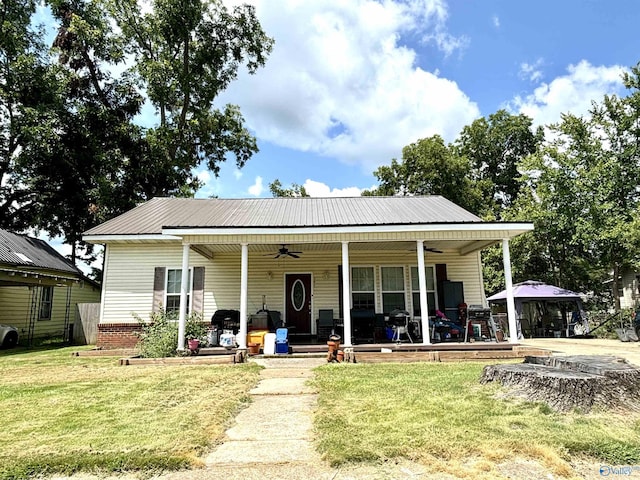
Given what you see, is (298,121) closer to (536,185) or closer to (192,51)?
(192,51)

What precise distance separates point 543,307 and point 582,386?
636 inches

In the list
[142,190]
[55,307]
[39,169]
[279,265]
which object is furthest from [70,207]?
[279,265]

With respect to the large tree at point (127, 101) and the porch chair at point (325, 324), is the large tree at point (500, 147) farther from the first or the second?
the porch chair at point (325, 324)

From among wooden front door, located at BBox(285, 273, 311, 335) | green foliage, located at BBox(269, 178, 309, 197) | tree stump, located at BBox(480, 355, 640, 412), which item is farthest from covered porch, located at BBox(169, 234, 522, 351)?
green foliage, located at BBox(269, 178, 309, 197)

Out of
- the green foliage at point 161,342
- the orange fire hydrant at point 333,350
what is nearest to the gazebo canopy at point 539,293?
the orange fire hydrant at point 333,350

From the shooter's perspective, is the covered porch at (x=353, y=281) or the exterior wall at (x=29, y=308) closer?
the covered porch at (x=353, y=281)

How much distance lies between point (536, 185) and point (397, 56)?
10476 millimetres

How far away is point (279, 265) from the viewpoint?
39.4ft

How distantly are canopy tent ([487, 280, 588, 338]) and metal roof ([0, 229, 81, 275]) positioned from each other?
59.7 feet

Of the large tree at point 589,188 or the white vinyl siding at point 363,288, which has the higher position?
the large tree at point 589,188

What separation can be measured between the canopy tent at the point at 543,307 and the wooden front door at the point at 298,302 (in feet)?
28.4

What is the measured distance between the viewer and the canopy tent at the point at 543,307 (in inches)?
627

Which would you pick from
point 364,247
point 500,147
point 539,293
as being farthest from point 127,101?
point 500,147

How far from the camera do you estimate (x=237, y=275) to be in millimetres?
11789
